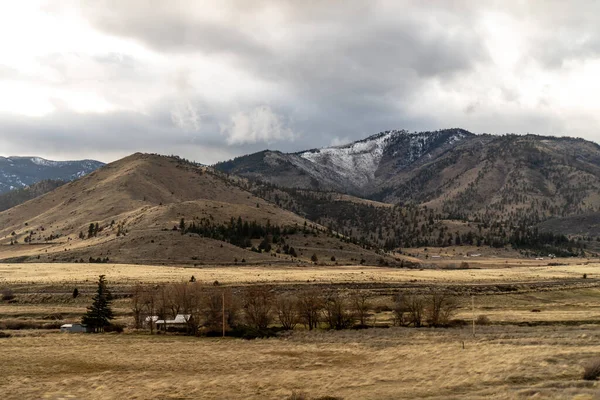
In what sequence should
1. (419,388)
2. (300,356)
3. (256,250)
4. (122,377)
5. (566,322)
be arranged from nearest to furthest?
(419,388) < (122,377) < (300,356) < (566,322) < (256,250)

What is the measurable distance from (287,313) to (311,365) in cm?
2413

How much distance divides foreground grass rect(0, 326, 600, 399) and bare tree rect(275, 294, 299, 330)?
5.79 meters

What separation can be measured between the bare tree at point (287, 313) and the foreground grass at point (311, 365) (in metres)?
5.79

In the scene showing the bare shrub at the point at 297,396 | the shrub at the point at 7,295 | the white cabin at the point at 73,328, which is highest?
the shrub at the point at 7,295

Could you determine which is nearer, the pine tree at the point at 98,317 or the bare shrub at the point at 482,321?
the pine tree at the point at 98,317

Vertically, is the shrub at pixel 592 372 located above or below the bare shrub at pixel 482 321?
above

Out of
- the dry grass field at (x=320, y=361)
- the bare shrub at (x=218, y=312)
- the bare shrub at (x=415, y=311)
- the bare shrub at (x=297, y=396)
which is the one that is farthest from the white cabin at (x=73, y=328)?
the bare shrub at (x=297, y=396)

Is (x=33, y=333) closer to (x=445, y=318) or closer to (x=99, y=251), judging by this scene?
(x=445, y=318)

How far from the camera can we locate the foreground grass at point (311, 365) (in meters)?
35.2

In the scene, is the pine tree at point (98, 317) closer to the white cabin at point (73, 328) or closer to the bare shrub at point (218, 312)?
the white cabin at point (73, 328)

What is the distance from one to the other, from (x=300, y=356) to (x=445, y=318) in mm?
27804

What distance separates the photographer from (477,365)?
41156mm

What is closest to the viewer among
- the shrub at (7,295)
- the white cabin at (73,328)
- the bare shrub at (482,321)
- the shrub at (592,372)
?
the shrub at (592,372)

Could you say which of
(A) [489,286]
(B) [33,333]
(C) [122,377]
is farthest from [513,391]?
(A) [489,286]
